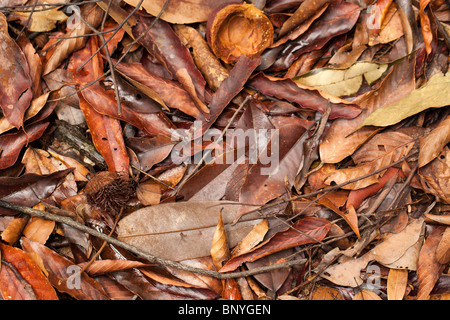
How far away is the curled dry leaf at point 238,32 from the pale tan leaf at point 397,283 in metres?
1.20

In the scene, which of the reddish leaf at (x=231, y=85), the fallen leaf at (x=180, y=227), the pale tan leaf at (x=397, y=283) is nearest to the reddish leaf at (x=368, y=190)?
the pale tan leaf at (x=397, y=283)

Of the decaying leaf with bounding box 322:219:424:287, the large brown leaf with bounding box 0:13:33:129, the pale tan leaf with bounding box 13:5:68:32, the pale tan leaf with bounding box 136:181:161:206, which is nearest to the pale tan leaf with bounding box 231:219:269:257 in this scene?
the decaying leaf with bounding box 322:219:424:287

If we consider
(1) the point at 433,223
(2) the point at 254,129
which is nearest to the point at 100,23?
(2) the point at 254,129

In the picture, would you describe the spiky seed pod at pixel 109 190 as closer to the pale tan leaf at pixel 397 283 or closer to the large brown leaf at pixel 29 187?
the large brown leaf at pixel 29 187

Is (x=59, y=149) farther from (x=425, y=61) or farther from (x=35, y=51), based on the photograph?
(x=425, y=61)

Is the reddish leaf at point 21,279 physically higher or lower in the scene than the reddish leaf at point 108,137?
lower

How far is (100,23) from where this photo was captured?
197 cm

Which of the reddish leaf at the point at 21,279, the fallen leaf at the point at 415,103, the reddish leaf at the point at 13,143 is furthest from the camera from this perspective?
the reddish leaf at the point at 13,143

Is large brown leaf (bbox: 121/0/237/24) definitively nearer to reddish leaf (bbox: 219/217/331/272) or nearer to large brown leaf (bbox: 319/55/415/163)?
large brown leaf (bbox: 319/55/415/163)

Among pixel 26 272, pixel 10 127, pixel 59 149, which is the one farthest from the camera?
pixel 59 149

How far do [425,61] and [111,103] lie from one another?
1523 millimetres

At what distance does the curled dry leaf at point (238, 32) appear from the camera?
1.80 m

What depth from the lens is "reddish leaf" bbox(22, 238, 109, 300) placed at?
5.52ft

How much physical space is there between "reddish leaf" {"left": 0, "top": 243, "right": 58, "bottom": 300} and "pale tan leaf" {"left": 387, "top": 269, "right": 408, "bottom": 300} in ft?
4.82
